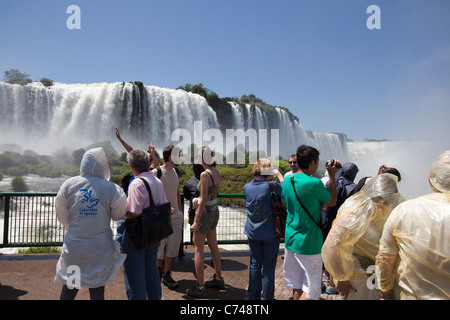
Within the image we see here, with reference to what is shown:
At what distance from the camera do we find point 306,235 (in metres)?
2.81

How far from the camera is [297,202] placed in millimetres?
2881

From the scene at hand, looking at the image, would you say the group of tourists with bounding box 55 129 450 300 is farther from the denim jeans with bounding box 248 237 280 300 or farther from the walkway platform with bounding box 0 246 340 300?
the walkway platform with bounding box 0 246 340 300

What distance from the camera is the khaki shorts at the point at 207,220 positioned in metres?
3.80

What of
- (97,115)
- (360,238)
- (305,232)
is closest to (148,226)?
(305,232)

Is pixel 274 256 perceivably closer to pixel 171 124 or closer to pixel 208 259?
pixel 208 259

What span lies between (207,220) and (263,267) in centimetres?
96

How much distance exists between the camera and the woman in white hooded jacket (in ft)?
8.45

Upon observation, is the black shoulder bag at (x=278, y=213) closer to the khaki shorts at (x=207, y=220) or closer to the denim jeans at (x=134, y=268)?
the khaki shorts at (x=207, y=220)

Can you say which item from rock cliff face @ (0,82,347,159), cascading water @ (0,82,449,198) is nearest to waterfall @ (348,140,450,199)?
cascading water @ (0,82,449,198)

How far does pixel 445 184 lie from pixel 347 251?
827mm

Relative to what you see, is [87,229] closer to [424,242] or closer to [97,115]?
[424,242]

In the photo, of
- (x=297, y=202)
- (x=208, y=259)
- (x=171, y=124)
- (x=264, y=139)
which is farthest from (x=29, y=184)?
(x=264, y=139)

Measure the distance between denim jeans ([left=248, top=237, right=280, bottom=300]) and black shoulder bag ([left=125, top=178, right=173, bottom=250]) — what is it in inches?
39.6
